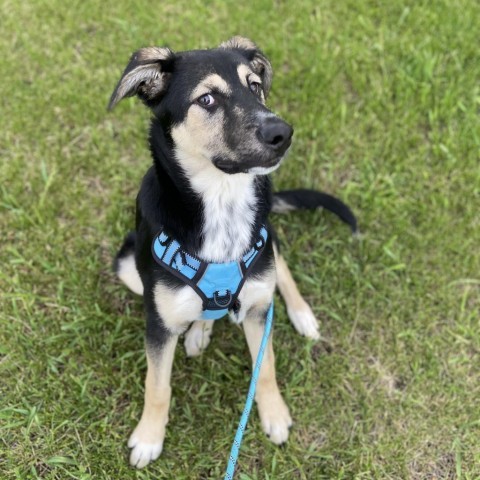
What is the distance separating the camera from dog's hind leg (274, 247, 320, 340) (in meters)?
3.47

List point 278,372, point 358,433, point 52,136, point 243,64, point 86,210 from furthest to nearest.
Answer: point 52,136 → point 86,210 → point 278,372 → point 358,433 → point 243,64

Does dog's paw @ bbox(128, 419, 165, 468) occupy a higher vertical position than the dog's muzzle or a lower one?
lower

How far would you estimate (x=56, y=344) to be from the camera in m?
3.34

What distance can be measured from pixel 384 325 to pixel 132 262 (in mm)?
→ 1589

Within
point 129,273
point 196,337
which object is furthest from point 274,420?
point 129,273

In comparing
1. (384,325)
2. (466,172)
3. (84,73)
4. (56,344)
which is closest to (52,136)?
(84,73)

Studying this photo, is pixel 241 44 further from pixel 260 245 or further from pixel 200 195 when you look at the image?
pixel 260 245

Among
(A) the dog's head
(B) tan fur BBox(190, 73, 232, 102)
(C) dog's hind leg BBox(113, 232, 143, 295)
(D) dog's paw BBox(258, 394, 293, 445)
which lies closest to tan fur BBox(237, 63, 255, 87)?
(A) the dog's head

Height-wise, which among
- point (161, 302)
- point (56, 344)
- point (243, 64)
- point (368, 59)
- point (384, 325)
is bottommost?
point (56, 344)

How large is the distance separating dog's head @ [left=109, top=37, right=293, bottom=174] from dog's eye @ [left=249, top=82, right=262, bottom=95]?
2cm

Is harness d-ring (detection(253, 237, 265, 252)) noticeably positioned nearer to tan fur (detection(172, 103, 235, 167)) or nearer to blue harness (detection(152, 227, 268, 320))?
blue harness (detection(152, 227, 268, 320))

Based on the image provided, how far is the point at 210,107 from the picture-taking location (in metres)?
2.42

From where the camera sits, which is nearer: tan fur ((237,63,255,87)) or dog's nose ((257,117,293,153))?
dog's nose ((257,117,293,153))

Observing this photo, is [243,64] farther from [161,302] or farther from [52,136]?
[52,136]
